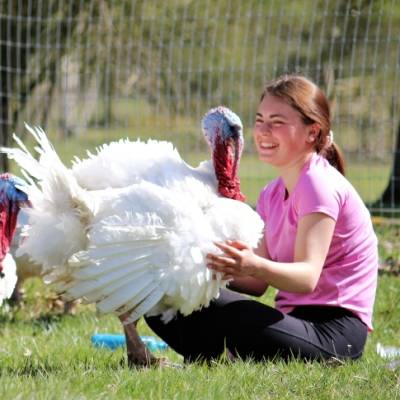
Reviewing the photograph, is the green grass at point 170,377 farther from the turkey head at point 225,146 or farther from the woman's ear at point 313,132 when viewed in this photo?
the woman's ear at point 313,132

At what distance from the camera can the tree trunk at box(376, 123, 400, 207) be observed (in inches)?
344

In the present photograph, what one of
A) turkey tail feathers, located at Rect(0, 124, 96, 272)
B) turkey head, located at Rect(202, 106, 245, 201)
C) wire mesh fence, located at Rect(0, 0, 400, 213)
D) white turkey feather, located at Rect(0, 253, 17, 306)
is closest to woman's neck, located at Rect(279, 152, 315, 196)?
turkey head, located at Rect(202, 106, 245, 201)

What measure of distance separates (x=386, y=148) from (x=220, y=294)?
6060mm

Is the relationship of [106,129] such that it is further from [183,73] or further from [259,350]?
[259,350]

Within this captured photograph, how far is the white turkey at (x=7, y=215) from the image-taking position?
425 cm

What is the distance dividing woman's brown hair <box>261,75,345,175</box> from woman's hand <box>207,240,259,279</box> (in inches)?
28.0

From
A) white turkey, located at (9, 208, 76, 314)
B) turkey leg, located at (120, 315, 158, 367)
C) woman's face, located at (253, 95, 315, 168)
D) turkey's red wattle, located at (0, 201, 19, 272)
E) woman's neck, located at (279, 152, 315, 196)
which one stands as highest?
woman's face, located at (253, 95, 315, 168)

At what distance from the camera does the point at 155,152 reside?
4.14 metres

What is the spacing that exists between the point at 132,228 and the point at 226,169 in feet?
1.94

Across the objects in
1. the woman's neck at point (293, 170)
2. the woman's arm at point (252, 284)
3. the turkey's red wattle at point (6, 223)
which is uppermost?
the woman's neck at point (293, 170)

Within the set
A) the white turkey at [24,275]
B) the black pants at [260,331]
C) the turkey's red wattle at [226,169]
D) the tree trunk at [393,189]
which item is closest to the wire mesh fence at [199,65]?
the tree trunk at [393,189]

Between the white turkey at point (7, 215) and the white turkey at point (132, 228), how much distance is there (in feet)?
0.45

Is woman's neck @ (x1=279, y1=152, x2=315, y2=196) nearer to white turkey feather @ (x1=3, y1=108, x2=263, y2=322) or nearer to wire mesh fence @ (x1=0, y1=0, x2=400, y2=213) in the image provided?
white turkey feather @ (x1=3, y1=108, x2=263, y2=322)

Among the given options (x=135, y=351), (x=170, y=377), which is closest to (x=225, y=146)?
A: (x=135, y=351)
